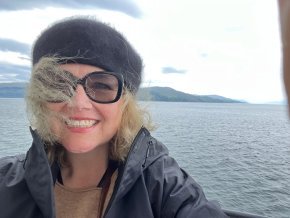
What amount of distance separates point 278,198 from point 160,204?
40.1 ft

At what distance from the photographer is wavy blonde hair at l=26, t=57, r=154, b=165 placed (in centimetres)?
198

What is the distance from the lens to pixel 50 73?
6.65 feet

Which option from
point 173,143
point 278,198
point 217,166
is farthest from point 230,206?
point 173,143

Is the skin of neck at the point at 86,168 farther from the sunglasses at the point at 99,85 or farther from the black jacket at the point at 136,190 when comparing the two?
the sunglasses at the point at 99,85

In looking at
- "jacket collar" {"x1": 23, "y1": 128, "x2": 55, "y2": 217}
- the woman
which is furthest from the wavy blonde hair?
"jacket collar" {"x1": 23, "y1": 128, "x2": 55, "y2": 217}

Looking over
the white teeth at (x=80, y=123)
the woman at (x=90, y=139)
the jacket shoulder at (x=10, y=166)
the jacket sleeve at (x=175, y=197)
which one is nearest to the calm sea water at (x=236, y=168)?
the jacket shoulder at (x=10, y=166)

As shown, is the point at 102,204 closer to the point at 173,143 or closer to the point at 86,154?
the point at 86,154

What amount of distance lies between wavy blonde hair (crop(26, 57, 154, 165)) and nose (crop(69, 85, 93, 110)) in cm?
3

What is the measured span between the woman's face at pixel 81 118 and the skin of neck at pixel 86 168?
22cm

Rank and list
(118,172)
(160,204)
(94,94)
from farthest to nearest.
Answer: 1. (118,172)
2. (94,94)
3. (160,204)

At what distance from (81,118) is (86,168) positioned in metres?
0.41

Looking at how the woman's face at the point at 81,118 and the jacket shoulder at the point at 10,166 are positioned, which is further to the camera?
the jacket shoulder at the point at 10,166

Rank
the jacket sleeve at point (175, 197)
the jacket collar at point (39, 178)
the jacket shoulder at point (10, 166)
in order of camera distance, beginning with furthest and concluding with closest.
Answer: the jacket shoulder at point (10, 166), the jacket collar at point (39, 178), the jacket sleeve at point (175, 197)

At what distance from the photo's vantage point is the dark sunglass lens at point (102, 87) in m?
1.97
